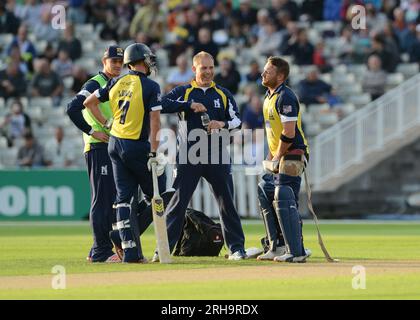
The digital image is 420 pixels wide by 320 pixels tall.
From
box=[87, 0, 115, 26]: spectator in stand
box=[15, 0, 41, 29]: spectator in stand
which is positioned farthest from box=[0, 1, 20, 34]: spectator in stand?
box=[87, 0, 115, 26]: spectator in stand

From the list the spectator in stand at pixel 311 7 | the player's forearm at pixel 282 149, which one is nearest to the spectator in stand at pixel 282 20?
the spectator in stand at pixel 311 7

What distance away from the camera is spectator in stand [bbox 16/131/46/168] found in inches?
1173

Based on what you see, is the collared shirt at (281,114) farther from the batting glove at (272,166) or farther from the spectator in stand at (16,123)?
the spectator in stand at (16,123)

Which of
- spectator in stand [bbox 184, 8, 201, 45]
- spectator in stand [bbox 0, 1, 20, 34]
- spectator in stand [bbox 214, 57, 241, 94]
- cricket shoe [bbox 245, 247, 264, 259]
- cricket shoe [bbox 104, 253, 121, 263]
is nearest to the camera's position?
cricket shoe [bbox 104, 253, 121, 263]

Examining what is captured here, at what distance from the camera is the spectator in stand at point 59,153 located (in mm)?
30094

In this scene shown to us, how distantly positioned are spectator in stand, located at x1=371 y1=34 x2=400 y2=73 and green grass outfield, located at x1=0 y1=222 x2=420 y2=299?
1157 cm

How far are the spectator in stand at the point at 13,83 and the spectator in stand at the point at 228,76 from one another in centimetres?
524

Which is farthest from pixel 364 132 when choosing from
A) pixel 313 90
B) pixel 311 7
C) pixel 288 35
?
pixel 311 7

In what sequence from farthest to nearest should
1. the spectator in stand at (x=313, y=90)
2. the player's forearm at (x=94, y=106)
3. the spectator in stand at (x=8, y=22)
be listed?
the spectator in stand at (x=8, y=22), the spectator in stand at (x=313, y=90), the player's forearm at (x=94, y=106)

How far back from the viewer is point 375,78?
3134 cm

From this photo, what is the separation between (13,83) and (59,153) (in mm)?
3480

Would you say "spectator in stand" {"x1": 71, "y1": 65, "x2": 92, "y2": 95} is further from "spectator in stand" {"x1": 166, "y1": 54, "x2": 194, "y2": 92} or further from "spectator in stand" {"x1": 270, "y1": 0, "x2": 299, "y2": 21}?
"spectator in stand" {"x1": 270, "y1": 0, "x2": 299, "y2": 21}

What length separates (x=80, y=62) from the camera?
112 ft

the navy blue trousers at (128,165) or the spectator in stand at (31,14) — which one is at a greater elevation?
the spectator in stand at (31,14)
